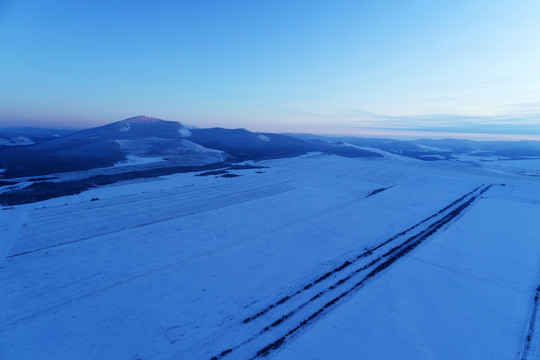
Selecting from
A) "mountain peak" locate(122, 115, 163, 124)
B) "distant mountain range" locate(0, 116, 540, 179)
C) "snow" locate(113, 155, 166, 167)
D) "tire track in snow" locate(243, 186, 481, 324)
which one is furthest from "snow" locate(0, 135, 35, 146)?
"tire track in snow" locate(243, 186, 481, 324)

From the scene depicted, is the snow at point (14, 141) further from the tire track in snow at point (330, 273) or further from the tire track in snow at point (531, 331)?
the tire track in snow at point (531, 331)

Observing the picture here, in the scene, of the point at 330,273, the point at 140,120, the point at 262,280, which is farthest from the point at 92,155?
the point at 140,120

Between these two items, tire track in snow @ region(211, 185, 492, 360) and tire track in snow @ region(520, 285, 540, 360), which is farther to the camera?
tire track in snow @ region(520, 285, 540, 360)

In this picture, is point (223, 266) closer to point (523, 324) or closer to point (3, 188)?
point (523, 324)

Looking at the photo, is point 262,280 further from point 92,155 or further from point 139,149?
point 139,149

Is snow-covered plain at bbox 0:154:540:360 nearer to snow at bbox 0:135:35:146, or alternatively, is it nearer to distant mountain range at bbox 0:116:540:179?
distant mountain range at bbox 0:116:540:179

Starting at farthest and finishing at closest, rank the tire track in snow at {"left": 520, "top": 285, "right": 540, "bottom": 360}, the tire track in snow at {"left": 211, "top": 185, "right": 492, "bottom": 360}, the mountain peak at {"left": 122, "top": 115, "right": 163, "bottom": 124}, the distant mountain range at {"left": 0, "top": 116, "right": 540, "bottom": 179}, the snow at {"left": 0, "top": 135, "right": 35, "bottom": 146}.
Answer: the mountain peak at {"left": 122, "top": 115, "right": 163, "bottom": 124}
the snow at {"left": 0, "top": 135, "right": 35, "bottom": 146}
the distant mountain range at {"left": 0, "top": 116, "right": 540, "bottom": 179}
the tire track in snow at {"left": 520, "top": 285, "right": 540, "bottom": 360}
the tire track in snow at {"left": 211, "top": 185, "right": 492, "bottom": 360}
